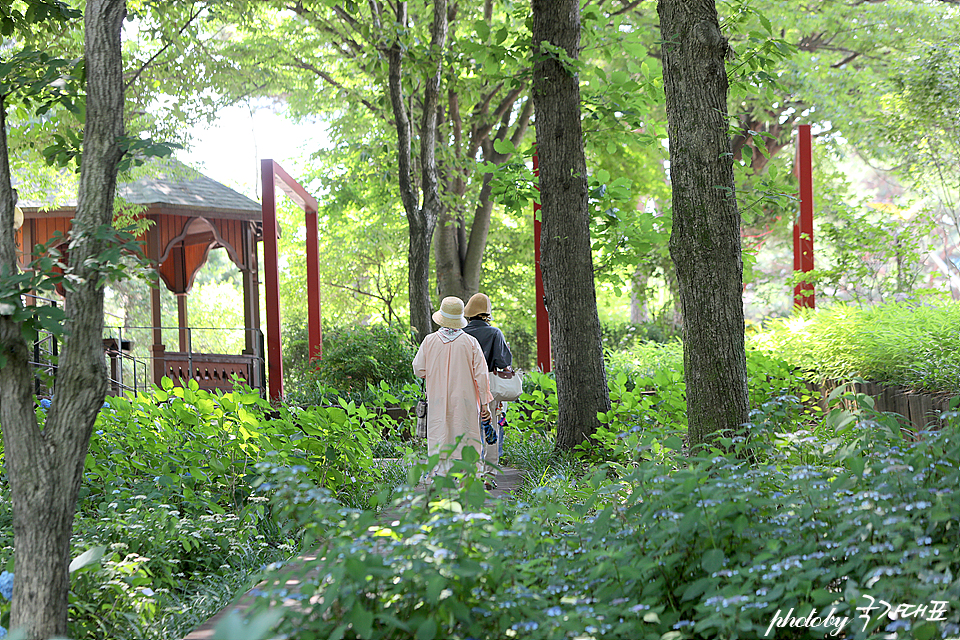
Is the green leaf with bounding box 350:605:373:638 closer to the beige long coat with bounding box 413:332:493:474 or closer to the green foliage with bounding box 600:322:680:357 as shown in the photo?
the beige long coat with bounding box 413:332:493:474

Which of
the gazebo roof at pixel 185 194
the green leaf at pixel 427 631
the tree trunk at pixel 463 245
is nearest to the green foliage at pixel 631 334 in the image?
the tree trunk at pixel 463 245

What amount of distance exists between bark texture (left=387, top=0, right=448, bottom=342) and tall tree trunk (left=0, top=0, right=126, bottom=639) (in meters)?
7.02

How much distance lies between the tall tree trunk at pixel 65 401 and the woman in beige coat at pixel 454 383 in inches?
131

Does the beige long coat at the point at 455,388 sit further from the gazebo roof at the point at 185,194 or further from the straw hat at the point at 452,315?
the gazebo roof at the point at 185,194

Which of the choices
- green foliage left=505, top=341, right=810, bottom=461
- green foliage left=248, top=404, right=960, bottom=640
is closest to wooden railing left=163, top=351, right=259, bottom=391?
green foliage left=505, top=341, right=810, bottom=461

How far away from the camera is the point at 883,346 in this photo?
6.57 meters

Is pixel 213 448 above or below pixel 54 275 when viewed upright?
below

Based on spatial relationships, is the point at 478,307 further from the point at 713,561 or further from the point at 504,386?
the point at 713,561

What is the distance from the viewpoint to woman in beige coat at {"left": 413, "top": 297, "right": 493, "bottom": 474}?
19.8 feet

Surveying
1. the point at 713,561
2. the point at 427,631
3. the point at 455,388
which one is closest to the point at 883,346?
the point at 455,388

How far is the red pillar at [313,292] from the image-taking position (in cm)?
1245

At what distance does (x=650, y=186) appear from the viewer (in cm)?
1648

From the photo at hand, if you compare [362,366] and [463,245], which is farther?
[463,245]

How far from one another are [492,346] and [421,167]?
476 cm
